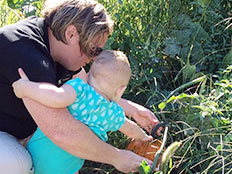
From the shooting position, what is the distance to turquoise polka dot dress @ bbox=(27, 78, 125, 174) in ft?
7.09

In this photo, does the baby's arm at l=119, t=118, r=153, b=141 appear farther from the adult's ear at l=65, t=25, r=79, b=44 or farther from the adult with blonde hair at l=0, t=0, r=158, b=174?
the adult's ear at l=65, t=25, r=79, b=44

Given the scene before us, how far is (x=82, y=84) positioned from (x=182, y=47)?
3.88ft

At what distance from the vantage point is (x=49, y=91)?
1.98 m

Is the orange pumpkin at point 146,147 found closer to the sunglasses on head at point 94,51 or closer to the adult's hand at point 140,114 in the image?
the adult's hand at point 140,114

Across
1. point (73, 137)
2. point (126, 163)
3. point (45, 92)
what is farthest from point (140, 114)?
point (45, 92)

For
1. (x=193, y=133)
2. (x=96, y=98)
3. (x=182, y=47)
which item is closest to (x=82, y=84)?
(x=96, y=98)

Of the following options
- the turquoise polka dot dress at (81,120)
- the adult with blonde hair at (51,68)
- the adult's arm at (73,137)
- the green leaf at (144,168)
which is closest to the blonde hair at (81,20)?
the adult with blonde hair at (51,68)

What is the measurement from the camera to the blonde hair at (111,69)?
2115mm

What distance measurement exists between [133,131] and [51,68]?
637mm

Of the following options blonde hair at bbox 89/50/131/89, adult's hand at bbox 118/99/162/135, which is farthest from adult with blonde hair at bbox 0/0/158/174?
adult's hand at bbox 118/99/162/135

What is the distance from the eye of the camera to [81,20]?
2271 millimetres

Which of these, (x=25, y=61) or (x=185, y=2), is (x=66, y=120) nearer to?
(x=25, y=61)

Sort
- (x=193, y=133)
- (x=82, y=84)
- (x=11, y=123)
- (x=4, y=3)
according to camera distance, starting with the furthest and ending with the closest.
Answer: (x=4, y=3)
(x=193, y=133)
(x=11, y=123)
(x=82, y=84)

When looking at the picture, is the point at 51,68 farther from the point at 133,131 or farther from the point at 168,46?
the point at 168,46
